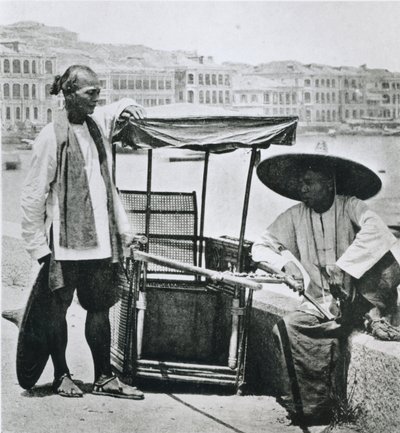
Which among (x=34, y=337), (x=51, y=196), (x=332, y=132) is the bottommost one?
(x=34, y=337)

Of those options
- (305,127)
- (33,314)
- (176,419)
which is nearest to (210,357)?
(176,419)

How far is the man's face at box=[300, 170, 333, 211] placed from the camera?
4.34 metres

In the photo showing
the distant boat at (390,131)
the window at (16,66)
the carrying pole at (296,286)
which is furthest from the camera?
the distant boat at (390,131)

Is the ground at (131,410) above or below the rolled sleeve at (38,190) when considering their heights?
below

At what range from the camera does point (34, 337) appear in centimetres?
430

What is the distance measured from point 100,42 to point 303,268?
7.11 feet

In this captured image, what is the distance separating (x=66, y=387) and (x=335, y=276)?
1.74 meters

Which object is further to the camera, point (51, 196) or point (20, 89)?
point (20, 89)

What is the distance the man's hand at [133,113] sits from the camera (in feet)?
13.7

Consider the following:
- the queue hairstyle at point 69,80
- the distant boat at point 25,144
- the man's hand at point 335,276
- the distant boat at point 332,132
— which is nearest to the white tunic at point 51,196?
the queue hairstyle at point 69,80

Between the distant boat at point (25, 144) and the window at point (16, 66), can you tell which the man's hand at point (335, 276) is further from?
the window at point (16, 66)

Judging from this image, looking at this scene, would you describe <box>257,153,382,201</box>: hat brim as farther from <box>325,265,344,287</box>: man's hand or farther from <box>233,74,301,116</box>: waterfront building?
<box>233,74,301,116</box>: waterfront building

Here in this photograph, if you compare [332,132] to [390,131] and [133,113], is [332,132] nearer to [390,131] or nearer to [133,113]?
[390,131]

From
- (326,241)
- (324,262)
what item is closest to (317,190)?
(326,241)
